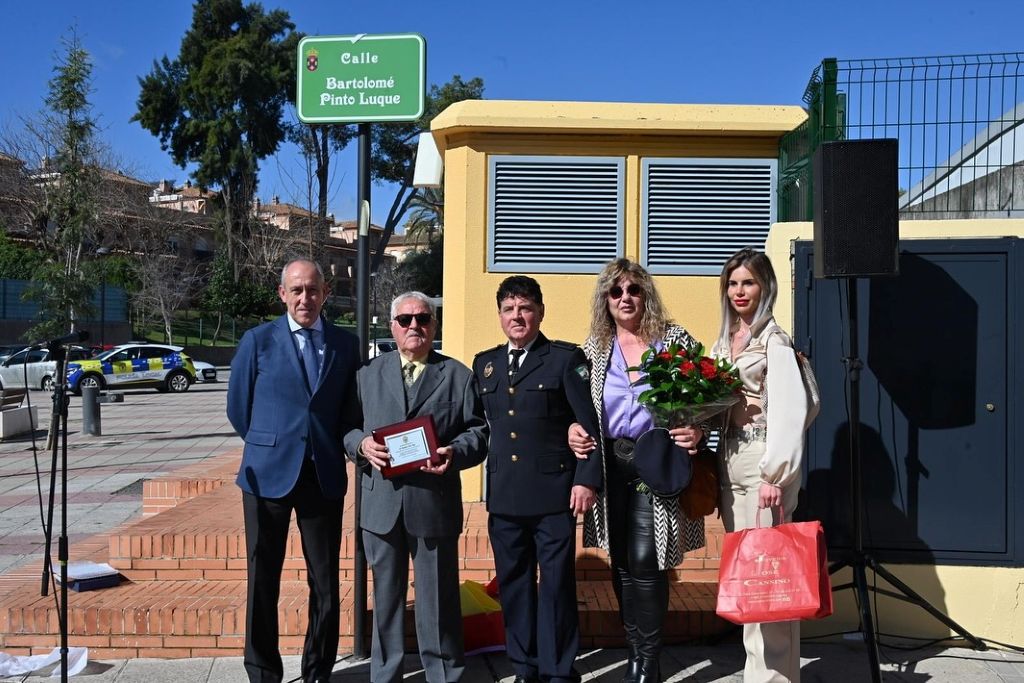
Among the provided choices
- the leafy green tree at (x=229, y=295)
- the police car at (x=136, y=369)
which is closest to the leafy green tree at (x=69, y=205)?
the police car at (x=136, y=369)

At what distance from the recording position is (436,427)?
3.89 meters

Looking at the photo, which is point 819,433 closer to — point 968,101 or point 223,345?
point 968,101

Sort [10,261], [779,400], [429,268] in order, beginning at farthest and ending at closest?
[10,261] < [429,268] < [779,400]

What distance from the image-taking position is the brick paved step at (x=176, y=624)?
4.63 metres

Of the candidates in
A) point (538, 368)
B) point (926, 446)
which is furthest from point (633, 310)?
point (926, 446)

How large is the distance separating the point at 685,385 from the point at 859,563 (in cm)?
161

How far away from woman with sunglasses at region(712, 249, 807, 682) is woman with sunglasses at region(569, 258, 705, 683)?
0.24 metres

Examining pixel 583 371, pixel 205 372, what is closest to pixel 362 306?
pixel 583 371

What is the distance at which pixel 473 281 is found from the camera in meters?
6.63

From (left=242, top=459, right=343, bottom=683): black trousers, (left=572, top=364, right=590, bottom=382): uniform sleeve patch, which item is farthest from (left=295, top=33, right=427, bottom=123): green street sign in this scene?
(left=242, top=459, right=343, bottom=683): black trousers

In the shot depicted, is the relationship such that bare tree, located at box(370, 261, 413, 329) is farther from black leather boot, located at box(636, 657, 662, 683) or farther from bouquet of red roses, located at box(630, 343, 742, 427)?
bouquet of red roses, located at box(630, 343, 742, 427)

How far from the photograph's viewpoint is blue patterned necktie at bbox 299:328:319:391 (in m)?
3.98

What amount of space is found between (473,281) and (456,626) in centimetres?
311

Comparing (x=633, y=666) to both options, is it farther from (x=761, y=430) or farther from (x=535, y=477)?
(x=761, y=430)
